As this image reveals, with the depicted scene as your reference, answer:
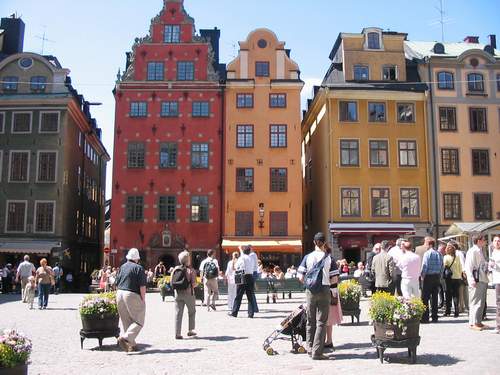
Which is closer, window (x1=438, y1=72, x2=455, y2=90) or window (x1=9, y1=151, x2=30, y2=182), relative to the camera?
window (x1=9, y1=151, x2=30, y2=182)

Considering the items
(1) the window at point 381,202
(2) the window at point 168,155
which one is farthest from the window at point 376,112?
(2) the window at point 168,155

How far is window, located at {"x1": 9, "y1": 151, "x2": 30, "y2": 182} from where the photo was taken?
1454 inches

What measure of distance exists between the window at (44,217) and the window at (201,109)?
1063 centimetres

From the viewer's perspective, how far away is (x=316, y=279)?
960 centimetres

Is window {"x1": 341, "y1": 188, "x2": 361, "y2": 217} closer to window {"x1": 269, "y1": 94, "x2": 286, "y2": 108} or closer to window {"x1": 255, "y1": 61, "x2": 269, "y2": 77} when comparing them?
window {"x1": 269, "y1": 94, "x2": 286, "y2": 108}

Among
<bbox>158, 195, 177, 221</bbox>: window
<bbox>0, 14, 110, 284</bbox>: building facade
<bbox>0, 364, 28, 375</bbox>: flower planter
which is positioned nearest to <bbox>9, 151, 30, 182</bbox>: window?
<bbox>0, 14, 110, 284</bbox>: building facade

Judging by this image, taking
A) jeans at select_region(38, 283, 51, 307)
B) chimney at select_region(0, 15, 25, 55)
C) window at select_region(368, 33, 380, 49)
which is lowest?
jeans at select_region(38, 283, 51, 307)

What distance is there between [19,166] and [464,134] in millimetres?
28385

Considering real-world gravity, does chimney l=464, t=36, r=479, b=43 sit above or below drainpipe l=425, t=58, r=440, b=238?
above

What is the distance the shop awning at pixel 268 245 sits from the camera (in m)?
35.2

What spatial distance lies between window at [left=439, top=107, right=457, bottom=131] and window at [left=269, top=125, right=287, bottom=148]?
9.94 m

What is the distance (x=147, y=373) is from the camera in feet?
27.8

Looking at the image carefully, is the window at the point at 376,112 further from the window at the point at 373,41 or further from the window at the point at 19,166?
the window at the point at 19,166

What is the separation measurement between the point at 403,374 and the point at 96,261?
43.3 m
